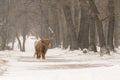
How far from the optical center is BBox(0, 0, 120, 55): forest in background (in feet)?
108

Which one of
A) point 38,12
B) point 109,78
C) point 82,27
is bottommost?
point 109,78

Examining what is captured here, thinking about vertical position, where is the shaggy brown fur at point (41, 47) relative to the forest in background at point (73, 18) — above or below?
below

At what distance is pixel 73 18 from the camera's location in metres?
57.0

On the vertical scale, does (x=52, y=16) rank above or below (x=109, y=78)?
above

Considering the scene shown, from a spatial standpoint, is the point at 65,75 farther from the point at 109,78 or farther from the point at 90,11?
the point at 90,11

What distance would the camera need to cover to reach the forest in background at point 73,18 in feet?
108

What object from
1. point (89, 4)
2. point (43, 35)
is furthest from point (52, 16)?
point (89, 4)

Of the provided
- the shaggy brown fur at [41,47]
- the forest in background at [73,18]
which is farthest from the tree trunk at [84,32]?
the shaggy brown fur at [41,47]

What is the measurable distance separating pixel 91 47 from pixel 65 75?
20678 millimetres

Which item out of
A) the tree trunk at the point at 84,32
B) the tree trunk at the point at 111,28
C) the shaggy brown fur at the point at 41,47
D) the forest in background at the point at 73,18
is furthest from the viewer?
the tree trunk at the point at 84,32

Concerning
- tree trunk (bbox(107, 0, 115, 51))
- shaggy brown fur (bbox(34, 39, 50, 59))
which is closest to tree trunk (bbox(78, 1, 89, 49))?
tree trunk (bbox(107, 0, 115, 51))

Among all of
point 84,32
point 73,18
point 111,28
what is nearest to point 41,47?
point 84,32

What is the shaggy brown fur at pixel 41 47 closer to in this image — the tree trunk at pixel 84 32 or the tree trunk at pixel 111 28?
the tree trunk at pixel 84 32

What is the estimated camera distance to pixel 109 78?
44.0 ft
